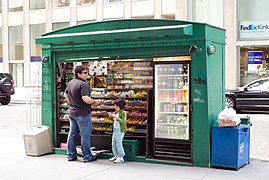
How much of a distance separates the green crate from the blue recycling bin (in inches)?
62.3

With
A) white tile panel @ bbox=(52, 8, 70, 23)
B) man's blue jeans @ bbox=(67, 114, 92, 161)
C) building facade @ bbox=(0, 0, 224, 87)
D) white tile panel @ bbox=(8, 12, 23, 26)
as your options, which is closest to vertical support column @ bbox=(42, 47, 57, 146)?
man's blue jeans @ bbox=(67, 114, 92, 161)

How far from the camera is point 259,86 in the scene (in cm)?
1850

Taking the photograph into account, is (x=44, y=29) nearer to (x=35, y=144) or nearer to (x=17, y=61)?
(x=17, y=61)

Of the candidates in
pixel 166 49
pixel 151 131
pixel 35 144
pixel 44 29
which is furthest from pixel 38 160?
pixel 44 29

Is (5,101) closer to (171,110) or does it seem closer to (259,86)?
(259,86)

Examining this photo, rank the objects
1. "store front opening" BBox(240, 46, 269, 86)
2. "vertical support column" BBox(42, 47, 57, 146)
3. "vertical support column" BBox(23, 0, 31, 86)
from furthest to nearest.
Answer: "vertical support column" BBox(23, 0, 31, 86) → "store front opening" BBox(240, 46, 269, 86) → "vertical support column" BBox(42, 47, 57, 146)

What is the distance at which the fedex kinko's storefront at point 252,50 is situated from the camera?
25.1 meters

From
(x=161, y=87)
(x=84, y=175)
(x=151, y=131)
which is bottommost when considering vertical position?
(x=84, y=175)

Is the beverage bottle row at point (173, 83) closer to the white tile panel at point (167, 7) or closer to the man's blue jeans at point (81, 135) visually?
the man's blue jeans at point (81, 135)

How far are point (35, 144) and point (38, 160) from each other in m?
0.45

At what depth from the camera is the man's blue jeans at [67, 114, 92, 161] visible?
8.48m

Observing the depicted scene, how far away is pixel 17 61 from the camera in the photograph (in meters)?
40.8

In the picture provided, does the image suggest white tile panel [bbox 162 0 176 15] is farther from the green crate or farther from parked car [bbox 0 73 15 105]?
the green crate

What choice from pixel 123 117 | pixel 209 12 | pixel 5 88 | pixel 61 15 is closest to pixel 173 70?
pixel 123 117
